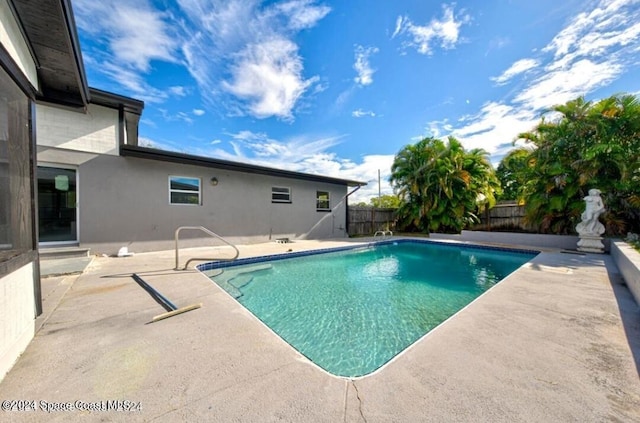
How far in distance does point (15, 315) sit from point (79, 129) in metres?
7.22

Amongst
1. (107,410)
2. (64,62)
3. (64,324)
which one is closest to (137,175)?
(64,62)

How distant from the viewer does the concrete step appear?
246 inches

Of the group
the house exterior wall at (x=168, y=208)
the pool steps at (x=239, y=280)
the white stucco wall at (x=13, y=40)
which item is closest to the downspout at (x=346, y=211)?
the house exterior wall at (x=168, y=208)

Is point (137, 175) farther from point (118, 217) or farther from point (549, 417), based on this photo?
point (549, 417)

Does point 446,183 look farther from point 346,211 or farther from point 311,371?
point 311,371

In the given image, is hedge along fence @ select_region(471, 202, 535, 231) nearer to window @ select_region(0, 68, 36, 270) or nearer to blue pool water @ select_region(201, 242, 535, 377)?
blue pool water @ select_region(201, 242, 535, 377)

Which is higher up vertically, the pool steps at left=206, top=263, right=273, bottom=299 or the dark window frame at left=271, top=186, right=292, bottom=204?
the dark window frame at left=271, top=186, right=292, bottom=204

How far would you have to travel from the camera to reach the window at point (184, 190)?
8.55 meters

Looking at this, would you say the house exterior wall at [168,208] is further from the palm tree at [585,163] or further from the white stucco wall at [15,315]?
the palm tree at [585,163]

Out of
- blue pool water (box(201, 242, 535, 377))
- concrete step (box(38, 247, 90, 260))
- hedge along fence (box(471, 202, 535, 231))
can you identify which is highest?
hedge along fence (box(471, 202, 535, 231))

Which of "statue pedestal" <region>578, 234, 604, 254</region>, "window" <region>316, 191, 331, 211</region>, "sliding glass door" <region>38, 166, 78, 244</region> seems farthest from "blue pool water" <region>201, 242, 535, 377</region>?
"sliding glass door" <region>38, 166, 78, 244</region>

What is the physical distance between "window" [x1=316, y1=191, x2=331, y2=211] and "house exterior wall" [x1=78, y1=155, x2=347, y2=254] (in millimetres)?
368

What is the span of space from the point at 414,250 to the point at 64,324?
1040cm

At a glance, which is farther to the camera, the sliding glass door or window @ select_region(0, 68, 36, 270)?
the sliding glass door
